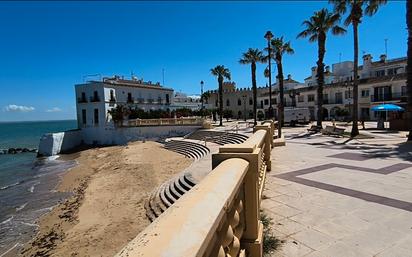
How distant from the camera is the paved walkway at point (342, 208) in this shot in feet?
14.2

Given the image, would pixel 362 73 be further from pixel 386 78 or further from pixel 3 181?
pixel 3 181

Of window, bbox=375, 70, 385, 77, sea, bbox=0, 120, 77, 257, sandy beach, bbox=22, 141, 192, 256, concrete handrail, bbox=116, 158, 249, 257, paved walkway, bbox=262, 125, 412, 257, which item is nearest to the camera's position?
concrete handrail, bbox=116, 158, 249, 257

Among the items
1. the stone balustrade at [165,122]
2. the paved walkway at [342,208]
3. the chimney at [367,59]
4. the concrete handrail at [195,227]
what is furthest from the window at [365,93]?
the concrete handrail at [195,227]

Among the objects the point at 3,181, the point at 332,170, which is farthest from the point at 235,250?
the point at 3,181

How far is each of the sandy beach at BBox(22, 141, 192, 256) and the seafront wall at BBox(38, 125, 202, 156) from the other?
41.9 ft

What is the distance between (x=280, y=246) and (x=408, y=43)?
746 inches

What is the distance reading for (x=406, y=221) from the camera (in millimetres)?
5176

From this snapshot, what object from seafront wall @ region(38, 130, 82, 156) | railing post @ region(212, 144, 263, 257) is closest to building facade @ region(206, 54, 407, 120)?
seafront wall @ region(38, 130, 82, 156)

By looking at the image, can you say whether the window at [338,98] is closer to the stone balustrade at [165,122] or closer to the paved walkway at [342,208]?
the stone balustrade at [165,122]

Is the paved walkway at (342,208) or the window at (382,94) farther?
the window at (382,94)

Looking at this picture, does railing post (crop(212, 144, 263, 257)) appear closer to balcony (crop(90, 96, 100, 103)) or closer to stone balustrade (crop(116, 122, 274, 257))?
stone balustrade (crop(116, 122, 274, 257))

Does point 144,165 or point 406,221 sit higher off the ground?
point 406,221

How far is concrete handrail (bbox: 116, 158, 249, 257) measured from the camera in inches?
55.3

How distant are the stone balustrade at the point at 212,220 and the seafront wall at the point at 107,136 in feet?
115
